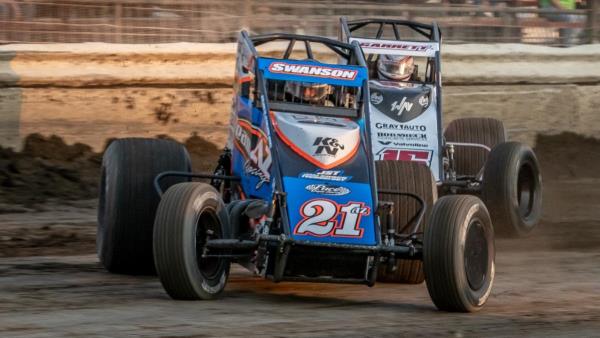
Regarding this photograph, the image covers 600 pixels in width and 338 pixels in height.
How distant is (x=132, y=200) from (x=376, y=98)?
13.0ft

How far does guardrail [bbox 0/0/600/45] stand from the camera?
14148mm

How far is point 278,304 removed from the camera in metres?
7.75

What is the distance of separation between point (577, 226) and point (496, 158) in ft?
3.99

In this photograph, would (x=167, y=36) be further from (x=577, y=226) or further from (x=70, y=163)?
(x=577, y=226)

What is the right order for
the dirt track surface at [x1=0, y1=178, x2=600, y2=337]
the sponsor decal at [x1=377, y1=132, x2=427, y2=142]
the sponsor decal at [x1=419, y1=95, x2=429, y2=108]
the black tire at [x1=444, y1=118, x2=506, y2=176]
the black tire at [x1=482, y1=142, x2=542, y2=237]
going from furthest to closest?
the black tire at [x1=444, y1=118, x2=506, y2=176], the sponsor decal at [x1=419, y1=95, x2=429, y2=108], the sponsor decal at [x1=377, y1=132, x2=427, y2=142], the black tire at [x1=482, y1=142, x2=542, y2=237], the dirt track surface at [x1=0, y1=178, x2=600, y2=337]

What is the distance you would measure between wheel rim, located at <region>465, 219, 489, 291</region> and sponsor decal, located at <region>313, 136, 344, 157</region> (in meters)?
0.96

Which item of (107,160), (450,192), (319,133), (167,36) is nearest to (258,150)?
(319,133)

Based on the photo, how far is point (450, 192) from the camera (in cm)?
1190

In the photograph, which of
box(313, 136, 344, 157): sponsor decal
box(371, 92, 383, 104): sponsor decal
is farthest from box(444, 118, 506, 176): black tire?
box(313, 136, 344, 157): sponsor decal

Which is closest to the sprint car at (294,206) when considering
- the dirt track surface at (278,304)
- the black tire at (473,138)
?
the dirt track surface at (278,304)

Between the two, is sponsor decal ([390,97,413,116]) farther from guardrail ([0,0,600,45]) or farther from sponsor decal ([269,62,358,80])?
guardrail ([0,0,600,45])

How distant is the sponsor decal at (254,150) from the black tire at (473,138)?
4.19 meters

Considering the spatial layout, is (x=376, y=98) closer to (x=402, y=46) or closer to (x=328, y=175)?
(x=402, y=46)

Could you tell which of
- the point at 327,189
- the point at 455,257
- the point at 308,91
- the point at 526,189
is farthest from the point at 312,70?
the point at 526,189
